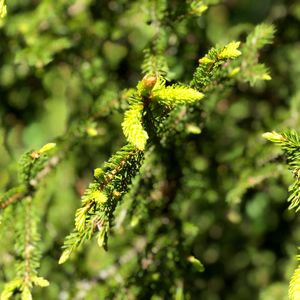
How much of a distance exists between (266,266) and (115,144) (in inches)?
42.7

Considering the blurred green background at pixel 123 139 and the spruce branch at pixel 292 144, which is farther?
the blurred green background at pixel 123 139

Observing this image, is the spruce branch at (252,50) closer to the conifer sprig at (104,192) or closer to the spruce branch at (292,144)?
the spruce branch at (292,144)

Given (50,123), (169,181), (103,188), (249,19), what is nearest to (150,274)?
(169,181)

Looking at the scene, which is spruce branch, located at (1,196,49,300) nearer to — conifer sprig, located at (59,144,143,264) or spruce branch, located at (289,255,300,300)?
conifer sprig, located at (59,144,143,264)

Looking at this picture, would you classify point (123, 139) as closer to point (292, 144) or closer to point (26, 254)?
point (26, 254)

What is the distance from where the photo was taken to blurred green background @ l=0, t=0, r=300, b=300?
75.5 inches

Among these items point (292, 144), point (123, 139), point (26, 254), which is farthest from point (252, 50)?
point (26, 254)

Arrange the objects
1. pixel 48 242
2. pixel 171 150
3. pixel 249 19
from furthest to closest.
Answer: pixel 249 19 → pixel 48 242 → pixel 171 150

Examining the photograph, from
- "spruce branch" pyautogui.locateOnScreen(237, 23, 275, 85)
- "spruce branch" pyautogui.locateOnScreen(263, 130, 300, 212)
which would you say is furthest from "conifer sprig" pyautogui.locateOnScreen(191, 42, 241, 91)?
"spruce branch" pyautogui.locateOnScreen(237, 23, 275, 85)

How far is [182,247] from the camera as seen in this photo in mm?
1747

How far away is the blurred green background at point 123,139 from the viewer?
1919 millimetres

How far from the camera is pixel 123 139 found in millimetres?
2334

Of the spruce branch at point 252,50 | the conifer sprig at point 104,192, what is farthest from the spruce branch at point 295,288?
the spruce branch at point 252,50

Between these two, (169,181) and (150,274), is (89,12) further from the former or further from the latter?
(150,274)
